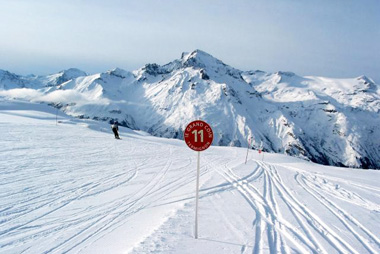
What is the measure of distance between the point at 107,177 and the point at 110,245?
→ 281 inches

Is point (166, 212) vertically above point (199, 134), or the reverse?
point (199, 134)

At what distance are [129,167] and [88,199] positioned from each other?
6402 millimetres

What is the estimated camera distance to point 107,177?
13.4 metres

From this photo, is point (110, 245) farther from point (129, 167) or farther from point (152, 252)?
point (129, 167)

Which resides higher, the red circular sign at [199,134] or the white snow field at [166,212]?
the red circular sign at [199,134]

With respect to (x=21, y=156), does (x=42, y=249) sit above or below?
below

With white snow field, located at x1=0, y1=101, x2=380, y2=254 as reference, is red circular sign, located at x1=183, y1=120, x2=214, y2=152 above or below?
above

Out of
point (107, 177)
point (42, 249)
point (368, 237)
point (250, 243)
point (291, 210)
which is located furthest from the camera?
point (107, 177)

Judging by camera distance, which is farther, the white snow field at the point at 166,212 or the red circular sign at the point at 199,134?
the red circular sign at the point at 199,134

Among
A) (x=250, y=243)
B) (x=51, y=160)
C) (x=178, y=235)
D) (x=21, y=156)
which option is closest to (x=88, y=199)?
(x=178, y=235)

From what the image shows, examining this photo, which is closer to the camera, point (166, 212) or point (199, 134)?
point (199, 134)

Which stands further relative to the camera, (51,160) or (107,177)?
(51,160)

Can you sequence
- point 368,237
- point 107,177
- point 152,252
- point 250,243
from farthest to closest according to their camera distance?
point 107,177, point 368,237, point 250,243, point 152,252

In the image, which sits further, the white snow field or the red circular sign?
the red circular sign
